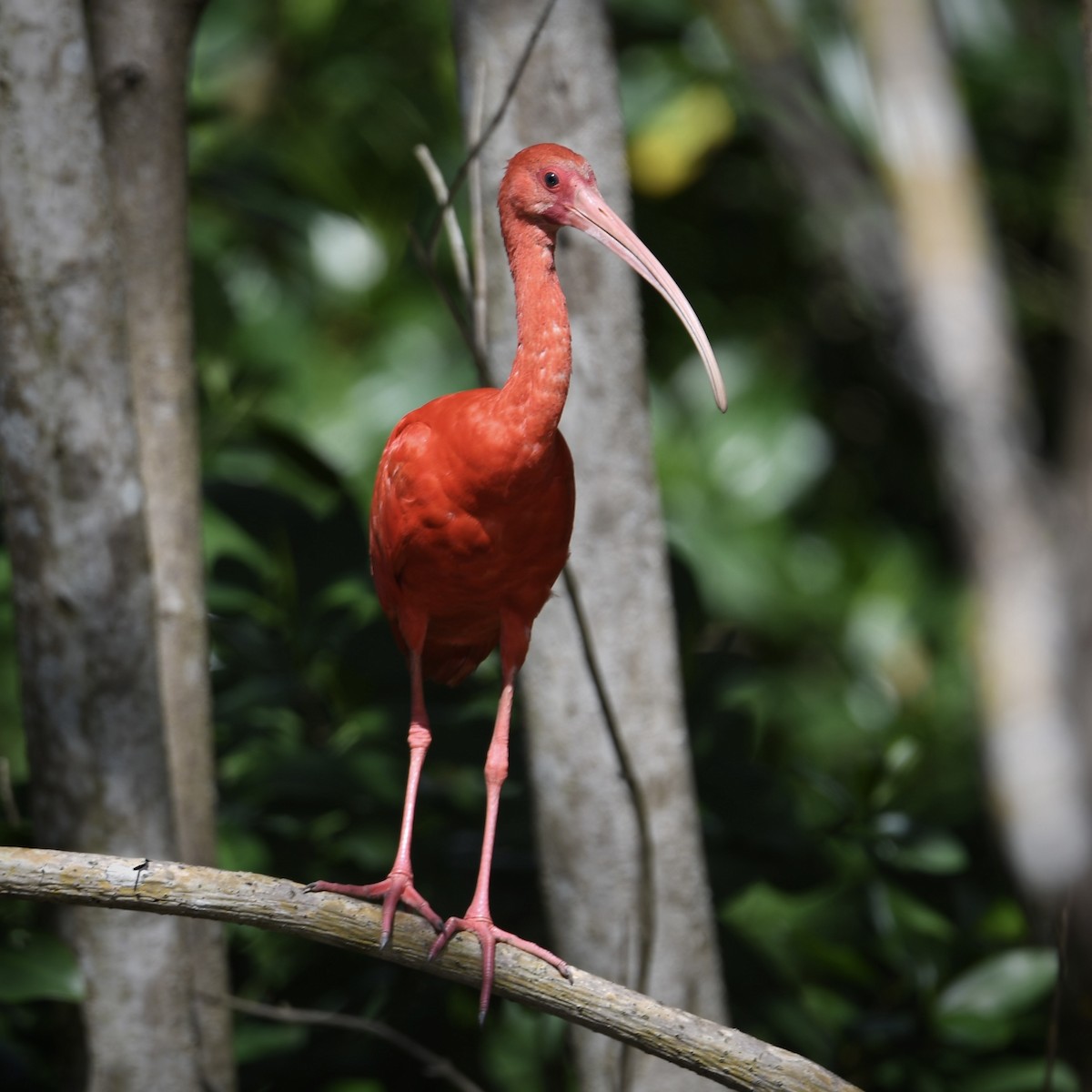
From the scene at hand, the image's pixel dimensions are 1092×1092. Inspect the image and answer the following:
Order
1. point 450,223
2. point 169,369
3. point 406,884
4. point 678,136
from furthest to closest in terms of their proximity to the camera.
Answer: point 678,136
point 169,369
point 450,223
point 406,884

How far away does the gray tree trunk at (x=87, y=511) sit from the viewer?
250 centimetres

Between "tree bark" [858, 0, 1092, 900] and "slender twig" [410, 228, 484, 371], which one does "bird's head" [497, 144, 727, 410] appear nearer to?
"slender twig" [410, 228, 484, 371]

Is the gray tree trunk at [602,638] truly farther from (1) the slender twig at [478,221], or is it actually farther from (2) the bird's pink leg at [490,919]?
(2) the bird's pink leg at [490,919]

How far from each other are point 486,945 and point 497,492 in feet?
2.40

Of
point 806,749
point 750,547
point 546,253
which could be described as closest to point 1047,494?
point 546,253

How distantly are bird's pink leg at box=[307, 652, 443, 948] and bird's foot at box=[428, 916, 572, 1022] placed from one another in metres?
0.03

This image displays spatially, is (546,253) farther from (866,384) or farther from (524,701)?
(866,384)

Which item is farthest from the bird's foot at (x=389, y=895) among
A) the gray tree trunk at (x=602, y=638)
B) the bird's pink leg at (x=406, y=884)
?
the gray tree trunk at (x=602, y=638)

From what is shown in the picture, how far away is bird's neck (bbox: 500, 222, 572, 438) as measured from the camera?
175cm

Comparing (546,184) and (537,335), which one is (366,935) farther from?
(546,184)

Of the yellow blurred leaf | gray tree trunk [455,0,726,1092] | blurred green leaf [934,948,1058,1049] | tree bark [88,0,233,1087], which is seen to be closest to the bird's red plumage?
gray tree trunk [455,0,726,1092]

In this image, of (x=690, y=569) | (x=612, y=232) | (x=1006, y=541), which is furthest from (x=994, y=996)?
(x=1006, y=541)

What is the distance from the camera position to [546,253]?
181 cm

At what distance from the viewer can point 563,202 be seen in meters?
1.80
